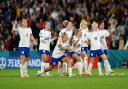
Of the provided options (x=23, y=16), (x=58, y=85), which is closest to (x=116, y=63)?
(x=23, y=16)

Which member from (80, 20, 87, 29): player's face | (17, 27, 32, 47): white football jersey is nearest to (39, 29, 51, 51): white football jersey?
(17, 27, 32, 47): white football jersey

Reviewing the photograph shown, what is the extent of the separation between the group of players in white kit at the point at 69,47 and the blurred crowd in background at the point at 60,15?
9.04 m

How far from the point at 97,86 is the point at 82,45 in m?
8.26

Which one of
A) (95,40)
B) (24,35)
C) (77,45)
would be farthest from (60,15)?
(24,35)

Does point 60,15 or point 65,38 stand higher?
point 60,15

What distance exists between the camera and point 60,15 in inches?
1586

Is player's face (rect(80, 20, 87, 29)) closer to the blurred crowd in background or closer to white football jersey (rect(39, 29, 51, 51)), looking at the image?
white football jersey (rect(39, 29, 51, 51))

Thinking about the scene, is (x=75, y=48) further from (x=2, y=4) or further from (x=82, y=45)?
(x=2, y=4)

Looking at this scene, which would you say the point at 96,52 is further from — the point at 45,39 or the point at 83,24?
the point at 45,39

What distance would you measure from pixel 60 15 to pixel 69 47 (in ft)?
47.1

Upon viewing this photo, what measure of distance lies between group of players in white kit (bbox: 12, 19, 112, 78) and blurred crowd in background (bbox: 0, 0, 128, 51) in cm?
904

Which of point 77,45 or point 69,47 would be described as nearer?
point 69,47

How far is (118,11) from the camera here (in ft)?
130

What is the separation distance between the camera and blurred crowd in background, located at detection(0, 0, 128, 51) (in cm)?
3794
